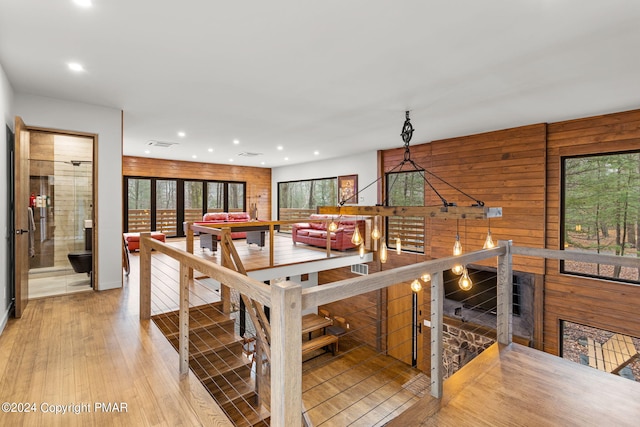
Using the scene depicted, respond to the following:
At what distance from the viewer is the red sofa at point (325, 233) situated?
23.5 feet

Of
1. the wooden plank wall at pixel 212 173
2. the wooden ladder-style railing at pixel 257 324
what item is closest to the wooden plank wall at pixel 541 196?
the wooden ladder-style railing at pixel 257 324

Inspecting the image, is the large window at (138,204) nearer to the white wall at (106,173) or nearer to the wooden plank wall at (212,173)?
the wooden plank wall at (212,173)

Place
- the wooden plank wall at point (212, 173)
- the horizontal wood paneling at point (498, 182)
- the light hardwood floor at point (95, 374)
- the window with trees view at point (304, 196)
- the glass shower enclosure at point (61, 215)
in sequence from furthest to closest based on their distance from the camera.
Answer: the window with trees view at point (304, 196)
the wooden plank wall at point (212, 173)
the horizontal wood paneling at point (498, 182)
the glass shower enclosure at point (61, 215)
the light hardwood floor at point (95, 374)

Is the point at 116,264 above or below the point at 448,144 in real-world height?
below

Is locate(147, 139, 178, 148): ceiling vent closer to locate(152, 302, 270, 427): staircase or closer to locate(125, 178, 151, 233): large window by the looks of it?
locate(125, 178, 151, 233): large window

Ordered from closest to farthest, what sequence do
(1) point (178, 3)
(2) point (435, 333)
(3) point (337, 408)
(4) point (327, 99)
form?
1. (2) point (435, 333)
2. (1) point (178, 3)
3. (4) point (327, 99)
4. (3) point (337, 408)

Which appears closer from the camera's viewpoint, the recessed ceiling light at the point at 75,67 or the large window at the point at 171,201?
the recessed ceiling light at the point at 75,67

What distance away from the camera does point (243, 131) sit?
5926 mm

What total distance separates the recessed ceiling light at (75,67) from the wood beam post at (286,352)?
3.43 meters

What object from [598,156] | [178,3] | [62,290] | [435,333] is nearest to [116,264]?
[62,290]

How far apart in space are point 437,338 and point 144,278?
2891 mm

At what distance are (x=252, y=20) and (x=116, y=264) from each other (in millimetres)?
3864

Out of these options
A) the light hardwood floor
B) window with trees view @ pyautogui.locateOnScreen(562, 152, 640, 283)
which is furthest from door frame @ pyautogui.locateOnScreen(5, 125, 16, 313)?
window with trees view @ pyautogui.locateOnScreen(562, 152, 640, 283)

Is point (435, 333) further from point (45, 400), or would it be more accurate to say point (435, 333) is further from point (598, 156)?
point (598, 156)
